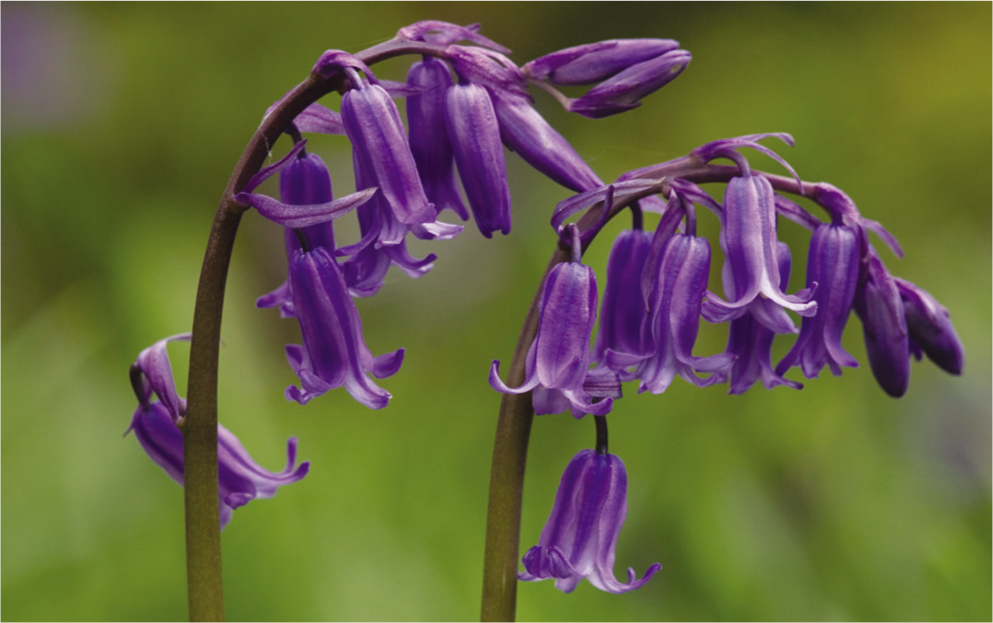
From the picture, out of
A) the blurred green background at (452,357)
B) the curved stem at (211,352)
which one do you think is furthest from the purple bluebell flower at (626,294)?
the blurred green background at (452,357)

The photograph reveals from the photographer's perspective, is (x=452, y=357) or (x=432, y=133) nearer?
(x=432, y=133)

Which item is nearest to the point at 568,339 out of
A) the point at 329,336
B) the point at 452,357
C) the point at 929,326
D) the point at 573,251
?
the point at 573,251

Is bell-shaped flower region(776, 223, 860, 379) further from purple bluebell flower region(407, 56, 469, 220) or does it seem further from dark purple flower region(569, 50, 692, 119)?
purple bluebell flower region(407, 56, 469, 220)

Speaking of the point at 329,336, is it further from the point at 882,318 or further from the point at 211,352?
the point at 882,318

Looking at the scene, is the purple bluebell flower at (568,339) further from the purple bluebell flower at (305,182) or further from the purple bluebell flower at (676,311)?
the purple bluebell flower at (305,182)

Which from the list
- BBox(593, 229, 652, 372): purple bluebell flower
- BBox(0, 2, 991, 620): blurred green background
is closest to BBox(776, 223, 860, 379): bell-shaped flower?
BBox(593, 229, 652, 372): purple bluebell flower

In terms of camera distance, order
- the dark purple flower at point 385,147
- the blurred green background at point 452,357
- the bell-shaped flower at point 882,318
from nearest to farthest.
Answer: the dark purple flower at point 385,147 < the bell-shaped flower at point 882,318 < the blurred green background at point 452,357
